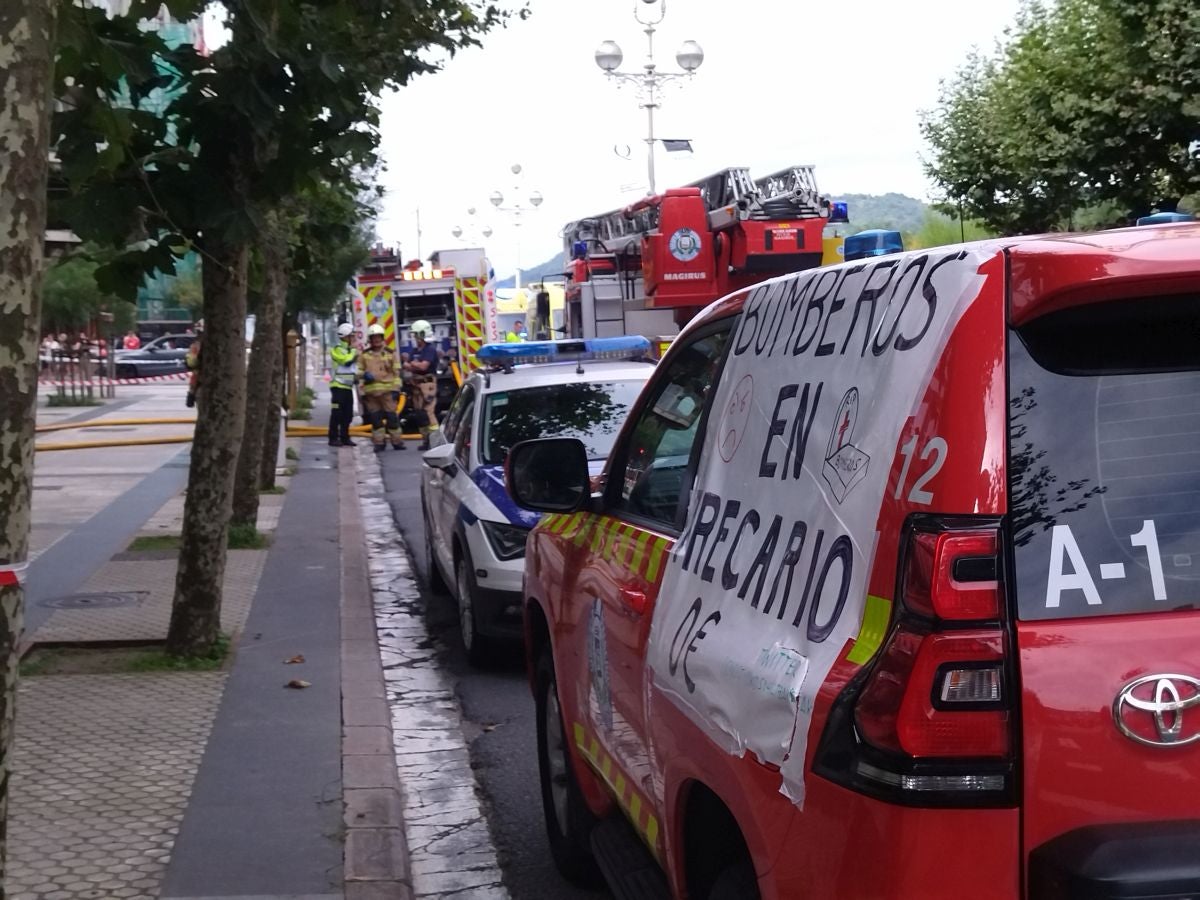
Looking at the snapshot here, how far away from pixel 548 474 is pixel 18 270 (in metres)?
1.75

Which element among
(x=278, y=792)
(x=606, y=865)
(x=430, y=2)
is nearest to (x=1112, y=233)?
(x=606, y=865)

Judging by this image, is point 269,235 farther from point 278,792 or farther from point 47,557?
point 47,557

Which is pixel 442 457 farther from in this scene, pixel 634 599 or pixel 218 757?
pixel 634 599

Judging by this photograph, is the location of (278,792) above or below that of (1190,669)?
below

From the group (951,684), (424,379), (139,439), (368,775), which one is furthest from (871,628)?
(424,379)

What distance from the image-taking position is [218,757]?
6750mm

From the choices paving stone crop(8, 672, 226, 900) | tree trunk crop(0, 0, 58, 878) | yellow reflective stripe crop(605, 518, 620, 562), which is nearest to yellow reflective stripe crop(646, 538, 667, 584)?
yellow reflective stripe crop(605, 518, 620, 562)

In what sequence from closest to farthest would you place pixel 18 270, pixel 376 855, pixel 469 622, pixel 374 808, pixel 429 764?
Result: 1. pixel 18 270
2. pixel 376 855
3. pixel 374 808
4. pixel 429 764
5. pixel 469 622

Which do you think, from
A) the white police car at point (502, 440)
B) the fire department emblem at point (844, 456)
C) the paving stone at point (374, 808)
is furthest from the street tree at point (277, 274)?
the fire department emblem at point (844, 456)

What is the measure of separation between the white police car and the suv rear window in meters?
6.32

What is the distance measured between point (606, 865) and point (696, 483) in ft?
4.42

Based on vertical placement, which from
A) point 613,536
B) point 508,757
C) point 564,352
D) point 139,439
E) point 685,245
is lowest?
point 508,757

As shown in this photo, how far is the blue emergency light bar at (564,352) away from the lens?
10.4 meters

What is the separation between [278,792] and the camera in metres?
6.26
